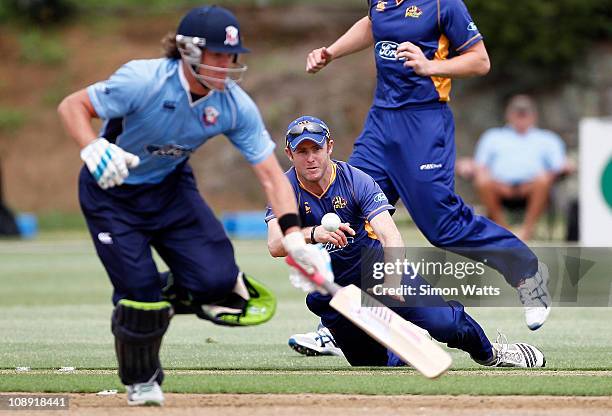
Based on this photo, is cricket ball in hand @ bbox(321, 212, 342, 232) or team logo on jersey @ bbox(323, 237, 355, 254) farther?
team logo on jersey @ bbox(323, 237, 355, 254)

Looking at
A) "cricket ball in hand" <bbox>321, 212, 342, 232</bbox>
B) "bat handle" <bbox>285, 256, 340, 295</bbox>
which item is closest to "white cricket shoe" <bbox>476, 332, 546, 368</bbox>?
"cricket ball in hand" <bbox>321, 212, 342, 232</bbox>

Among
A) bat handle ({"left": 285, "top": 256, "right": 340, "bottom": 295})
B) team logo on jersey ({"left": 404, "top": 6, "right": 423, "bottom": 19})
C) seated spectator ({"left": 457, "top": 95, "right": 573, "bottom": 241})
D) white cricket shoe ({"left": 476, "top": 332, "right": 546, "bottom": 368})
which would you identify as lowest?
seated spectator ({"left": 457, "top": 95, "right": 573, "bottom": 241})

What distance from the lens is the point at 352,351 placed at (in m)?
7.67

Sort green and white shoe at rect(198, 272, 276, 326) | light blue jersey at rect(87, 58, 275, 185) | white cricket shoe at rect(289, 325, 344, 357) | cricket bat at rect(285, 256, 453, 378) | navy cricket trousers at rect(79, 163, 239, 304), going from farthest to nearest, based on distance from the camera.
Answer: white cricket shoe at rect(289, 325, 344, 357) → green and white shoe at rect(198, 272, 276, 326) → cricket bat at rect(285, 256, 453, 378) → navy cricket trousers at rect(79, 163, 239, 304) → light blue jersey at rect(87, 58, 275, 185)

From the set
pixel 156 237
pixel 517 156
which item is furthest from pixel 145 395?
pixel 517 156

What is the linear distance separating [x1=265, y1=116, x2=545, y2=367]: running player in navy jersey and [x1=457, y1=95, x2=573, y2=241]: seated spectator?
9.51 meters

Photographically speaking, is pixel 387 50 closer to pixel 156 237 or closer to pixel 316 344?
pixel 316 344

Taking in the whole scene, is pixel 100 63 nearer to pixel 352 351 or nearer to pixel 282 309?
pixel 282 309

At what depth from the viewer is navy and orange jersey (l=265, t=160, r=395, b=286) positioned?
7250mm

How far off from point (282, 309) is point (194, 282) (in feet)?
16.2

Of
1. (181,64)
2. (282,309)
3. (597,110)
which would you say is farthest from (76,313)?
(597,110)

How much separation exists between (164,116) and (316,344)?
8.76 feet

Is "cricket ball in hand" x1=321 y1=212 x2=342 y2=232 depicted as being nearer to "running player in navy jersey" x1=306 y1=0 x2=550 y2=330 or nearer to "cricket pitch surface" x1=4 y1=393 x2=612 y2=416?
"cricket pitch surface" x1=4 y1=393 x2=612 y2=416

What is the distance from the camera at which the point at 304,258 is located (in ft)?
20.0
